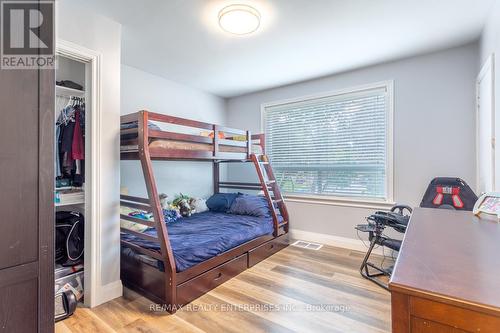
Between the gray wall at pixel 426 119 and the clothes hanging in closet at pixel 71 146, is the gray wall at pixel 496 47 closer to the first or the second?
the gray wall at pixel 426 119

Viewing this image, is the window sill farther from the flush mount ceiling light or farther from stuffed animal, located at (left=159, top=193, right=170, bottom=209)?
the flush mount ceiling light

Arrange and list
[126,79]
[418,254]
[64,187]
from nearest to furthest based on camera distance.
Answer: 1. [418,254]
2. [64,187]
3. [126,79]

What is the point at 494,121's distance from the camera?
1.99 metres

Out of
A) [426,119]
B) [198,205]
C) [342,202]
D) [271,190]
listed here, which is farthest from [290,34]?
[198,205]

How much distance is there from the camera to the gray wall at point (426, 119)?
2682 millimetres

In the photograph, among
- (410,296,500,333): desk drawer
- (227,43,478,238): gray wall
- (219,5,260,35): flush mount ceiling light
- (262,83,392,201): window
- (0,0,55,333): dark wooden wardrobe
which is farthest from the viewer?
(262,83,392,201): window

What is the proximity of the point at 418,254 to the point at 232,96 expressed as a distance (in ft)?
13.4

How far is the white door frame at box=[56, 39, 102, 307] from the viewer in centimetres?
205

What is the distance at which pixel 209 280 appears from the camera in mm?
2285

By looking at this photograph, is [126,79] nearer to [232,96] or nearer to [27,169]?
[232,96]

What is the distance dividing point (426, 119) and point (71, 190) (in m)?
3.71

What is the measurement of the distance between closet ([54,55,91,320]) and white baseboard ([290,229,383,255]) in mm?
2714

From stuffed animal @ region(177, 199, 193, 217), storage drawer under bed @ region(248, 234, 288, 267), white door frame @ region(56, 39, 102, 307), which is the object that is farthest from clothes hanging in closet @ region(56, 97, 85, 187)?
storage drawer under bed @ region(248, 234, 288, 267)

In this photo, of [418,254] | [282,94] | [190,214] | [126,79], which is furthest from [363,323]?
[126,79]
